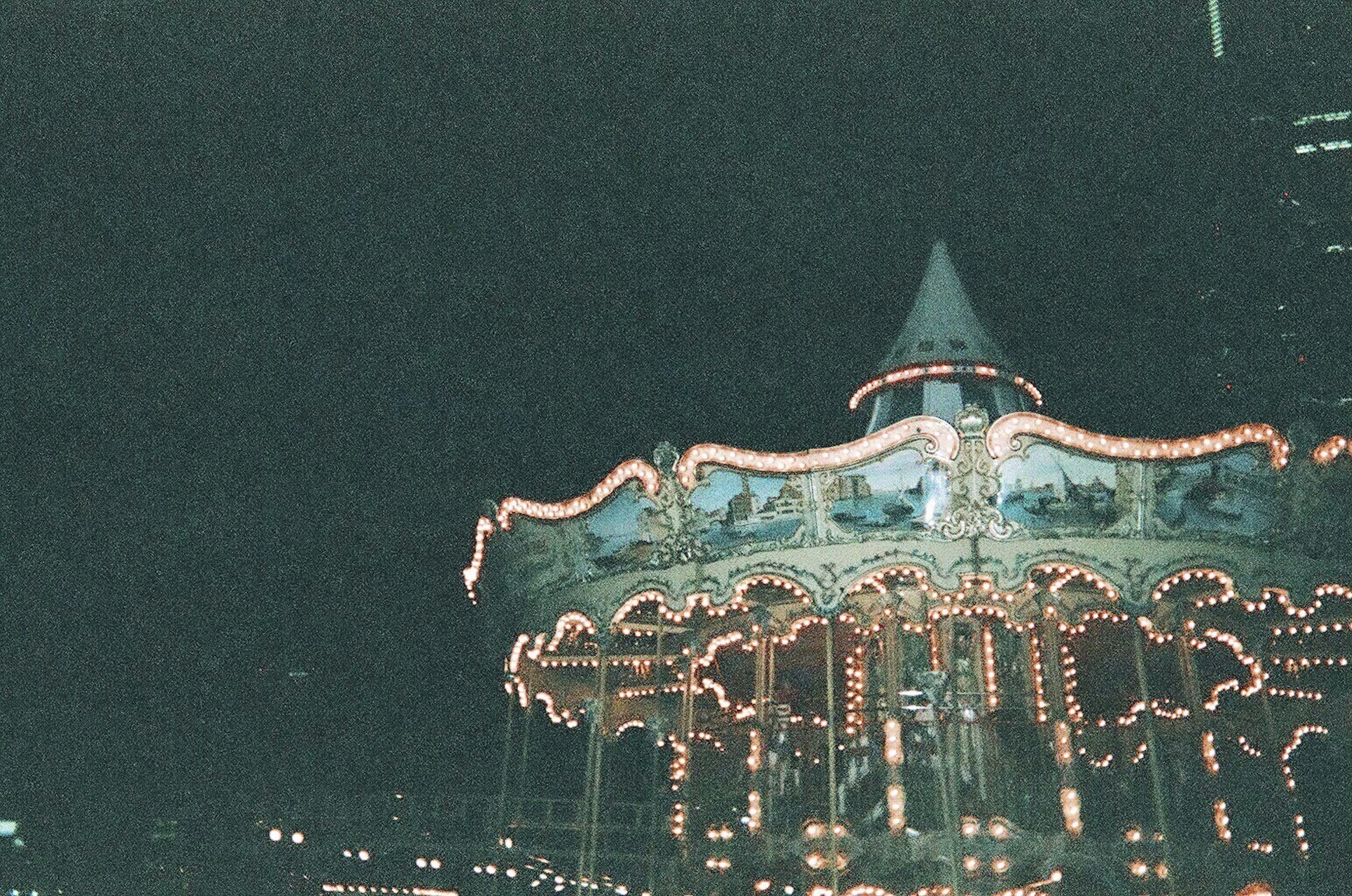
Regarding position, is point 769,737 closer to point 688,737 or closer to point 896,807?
point 688,737

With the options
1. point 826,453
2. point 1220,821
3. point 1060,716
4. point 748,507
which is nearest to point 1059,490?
point 826,453

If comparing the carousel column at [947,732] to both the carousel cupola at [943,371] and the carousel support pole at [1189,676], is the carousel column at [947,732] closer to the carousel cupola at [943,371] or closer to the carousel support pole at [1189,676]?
the carousel support pole at [1189,676]

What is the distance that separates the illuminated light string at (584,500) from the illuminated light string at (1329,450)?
5242 millimetres

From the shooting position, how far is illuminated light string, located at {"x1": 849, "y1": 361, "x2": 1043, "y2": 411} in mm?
14266

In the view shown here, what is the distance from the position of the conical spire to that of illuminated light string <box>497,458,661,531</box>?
5.56 metres

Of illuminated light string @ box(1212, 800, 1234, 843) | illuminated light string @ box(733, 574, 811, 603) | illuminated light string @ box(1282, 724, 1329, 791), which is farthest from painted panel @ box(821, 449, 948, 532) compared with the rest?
illuminated light string @ box(1282, 724, 1329, 791)

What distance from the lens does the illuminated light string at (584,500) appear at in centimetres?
1000

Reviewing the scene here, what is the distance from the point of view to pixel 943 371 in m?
14.3


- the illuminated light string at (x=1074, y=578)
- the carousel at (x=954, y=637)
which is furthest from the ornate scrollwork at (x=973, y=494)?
the illuminated light string at (x=1074, y=578)

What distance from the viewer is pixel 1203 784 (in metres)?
12.6

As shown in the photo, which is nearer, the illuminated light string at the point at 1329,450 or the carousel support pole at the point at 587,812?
the illuminated light string at the point at 1329,450

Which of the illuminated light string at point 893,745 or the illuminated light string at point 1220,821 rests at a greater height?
the illuminated light string at point 893,745

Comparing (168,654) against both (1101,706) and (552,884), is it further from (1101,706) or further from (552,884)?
(1101,706)

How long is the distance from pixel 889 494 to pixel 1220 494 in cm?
263
